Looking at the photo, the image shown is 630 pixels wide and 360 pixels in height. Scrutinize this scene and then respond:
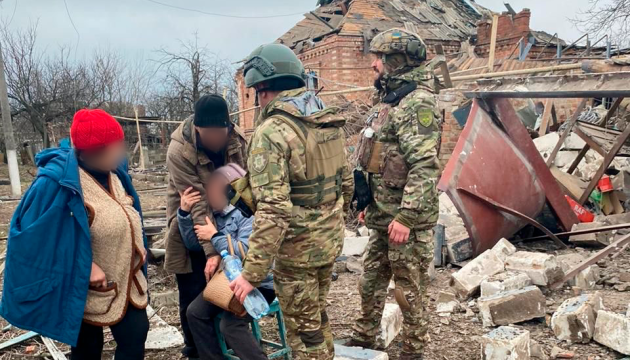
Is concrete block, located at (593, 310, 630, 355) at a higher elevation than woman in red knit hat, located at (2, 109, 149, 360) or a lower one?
lower

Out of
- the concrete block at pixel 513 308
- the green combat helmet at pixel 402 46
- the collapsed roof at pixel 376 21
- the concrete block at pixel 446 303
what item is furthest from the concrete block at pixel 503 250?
the collapsed roof at pixel 376 21

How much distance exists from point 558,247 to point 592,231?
0.59m

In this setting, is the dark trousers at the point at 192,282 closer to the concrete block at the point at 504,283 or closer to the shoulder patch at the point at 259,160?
the shoulder patch at the point at 259,160


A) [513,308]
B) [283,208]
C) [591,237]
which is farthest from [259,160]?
[591,237]

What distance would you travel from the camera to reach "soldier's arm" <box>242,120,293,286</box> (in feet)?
6.85

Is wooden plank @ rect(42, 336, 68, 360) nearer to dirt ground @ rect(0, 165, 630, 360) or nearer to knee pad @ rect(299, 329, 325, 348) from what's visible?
dirt ground @ rect(0, 165, 630, 360)

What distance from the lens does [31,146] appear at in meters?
22.2

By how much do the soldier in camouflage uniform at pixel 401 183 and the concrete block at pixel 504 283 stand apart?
102cm

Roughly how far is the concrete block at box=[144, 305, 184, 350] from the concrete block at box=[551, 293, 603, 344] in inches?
106

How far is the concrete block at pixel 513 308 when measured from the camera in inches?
140

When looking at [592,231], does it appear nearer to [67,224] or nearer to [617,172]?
[617,172]

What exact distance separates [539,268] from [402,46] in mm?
2394

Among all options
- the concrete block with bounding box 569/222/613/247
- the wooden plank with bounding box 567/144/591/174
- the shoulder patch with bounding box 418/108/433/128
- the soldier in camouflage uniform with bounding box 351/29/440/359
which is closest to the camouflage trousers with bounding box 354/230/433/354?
the soldier in camouflage uniform with bounding box 351/29/440/359

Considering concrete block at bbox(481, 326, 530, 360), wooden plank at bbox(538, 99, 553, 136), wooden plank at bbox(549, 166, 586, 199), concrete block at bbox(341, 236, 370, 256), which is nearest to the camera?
concrete block at bbox(481, 326, 530, 360)
